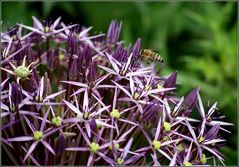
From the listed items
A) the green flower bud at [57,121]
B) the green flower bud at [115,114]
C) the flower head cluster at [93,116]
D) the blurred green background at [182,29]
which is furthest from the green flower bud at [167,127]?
the blurred green background at [182,29]

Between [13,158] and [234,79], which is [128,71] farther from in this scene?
[234,79]

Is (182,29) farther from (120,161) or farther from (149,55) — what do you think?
(120,161)

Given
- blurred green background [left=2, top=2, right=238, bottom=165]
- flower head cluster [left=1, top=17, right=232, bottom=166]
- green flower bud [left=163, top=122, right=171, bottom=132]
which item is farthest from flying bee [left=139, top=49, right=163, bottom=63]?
blurred green background [left=2, top=2, right=238, bottom=165]

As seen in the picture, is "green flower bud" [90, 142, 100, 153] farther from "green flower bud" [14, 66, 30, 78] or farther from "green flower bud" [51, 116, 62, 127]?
"green flower bud" [14, 66, 30, 78]

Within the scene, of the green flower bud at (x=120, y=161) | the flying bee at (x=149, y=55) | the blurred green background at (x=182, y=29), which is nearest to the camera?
the green flower bud at (x=120, y=161)

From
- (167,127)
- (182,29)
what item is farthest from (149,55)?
(182,29)

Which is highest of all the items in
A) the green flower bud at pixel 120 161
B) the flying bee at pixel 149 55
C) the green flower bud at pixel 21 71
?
the flying bee at pixel 149 55

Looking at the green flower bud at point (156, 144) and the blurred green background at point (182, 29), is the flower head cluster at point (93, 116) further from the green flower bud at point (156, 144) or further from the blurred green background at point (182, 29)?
the blurred green background at point (182, 29)

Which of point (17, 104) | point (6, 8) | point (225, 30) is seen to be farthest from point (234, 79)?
point (17, 104)
